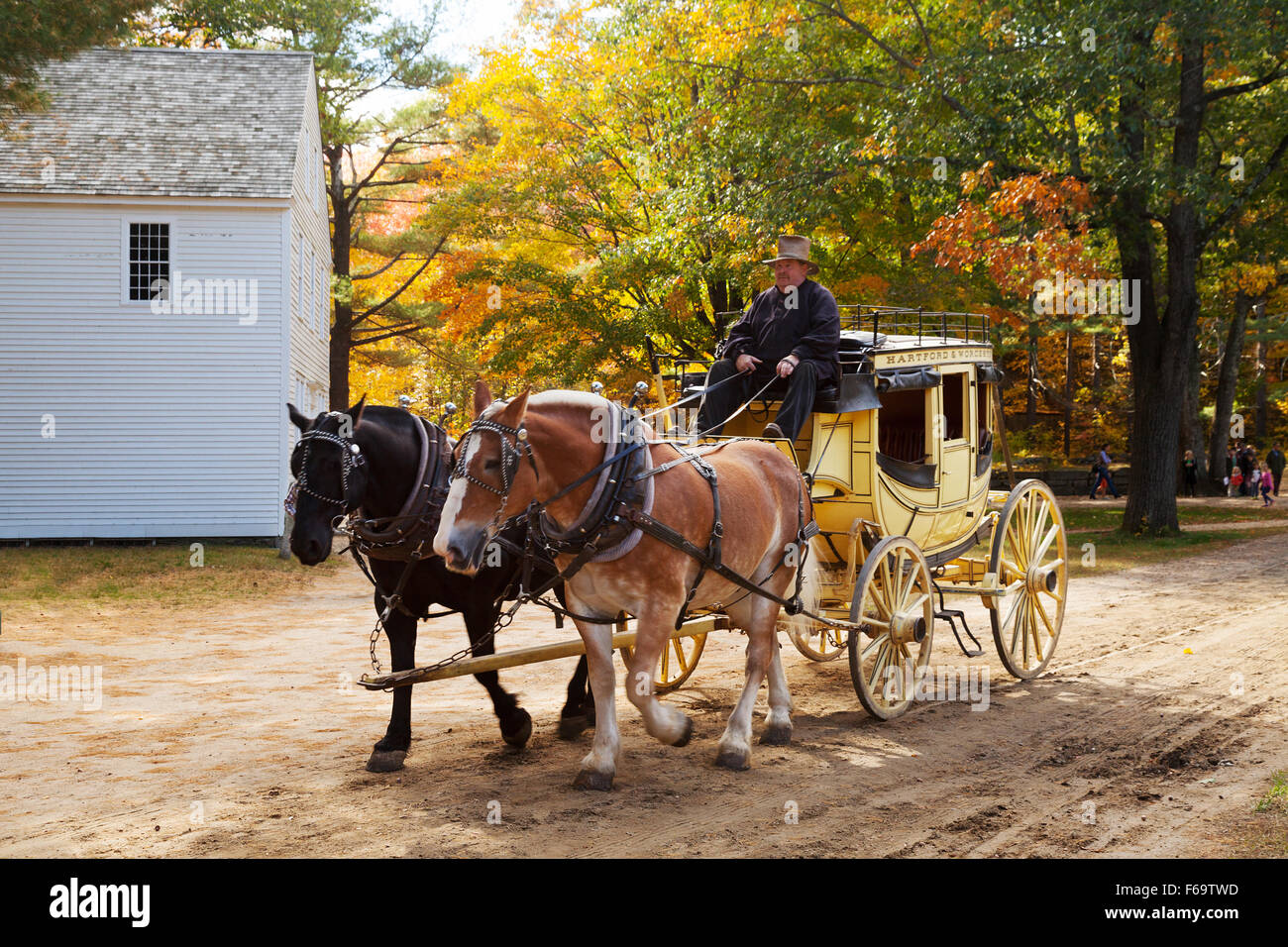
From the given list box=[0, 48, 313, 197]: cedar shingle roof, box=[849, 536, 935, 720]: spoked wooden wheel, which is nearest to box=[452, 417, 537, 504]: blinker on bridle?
box=[849, 536, 935, 720]: spoked wooden wheel

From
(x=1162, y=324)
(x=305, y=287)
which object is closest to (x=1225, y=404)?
(x=1162, y=324)

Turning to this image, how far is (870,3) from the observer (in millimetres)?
20875

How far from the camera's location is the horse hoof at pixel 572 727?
7.65m

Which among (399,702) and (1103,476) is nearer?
(399,702)

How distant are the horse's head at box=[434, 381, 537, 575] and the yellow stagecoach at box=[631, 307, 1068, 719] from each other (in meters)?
2.43

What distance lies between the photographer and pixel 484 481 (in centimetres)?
546

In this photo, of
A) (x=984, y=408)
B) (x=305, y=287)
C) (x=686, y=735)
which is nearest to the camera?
(x=686, y=735)

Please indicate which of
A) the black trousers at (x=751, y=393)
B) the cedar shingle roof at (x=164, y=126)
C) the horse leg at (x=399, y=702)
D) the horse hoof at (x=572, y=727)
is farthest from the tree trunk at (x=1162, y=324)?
the horse leg at (x=399, y=702)

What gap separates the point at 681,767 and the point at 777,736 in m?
0.94

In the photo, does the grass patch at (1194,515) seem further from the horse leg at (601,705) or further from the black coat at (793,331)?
the horse leg at (601,705)

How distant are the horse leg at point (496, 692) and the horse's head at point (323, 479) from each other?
1.08 metres

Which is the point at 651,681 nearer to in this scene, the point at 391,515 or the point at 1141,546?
the point at 391,515

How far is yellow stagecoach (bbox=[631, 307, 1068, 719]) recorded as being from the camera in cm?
802

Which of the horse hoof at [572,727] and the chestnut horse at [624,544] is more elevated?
the chestnut horse at [624,544]
